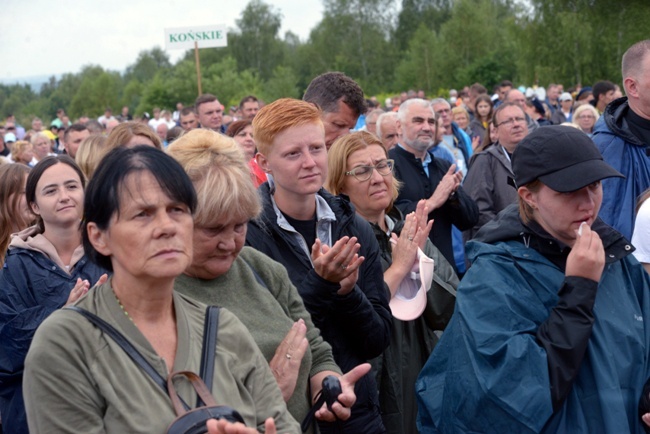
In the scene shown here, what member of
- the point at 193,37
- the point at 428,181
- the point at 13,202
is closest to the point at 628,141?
the point at 428,181

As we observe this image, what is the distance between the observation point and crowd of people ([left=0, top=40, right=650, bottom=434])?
103 inches

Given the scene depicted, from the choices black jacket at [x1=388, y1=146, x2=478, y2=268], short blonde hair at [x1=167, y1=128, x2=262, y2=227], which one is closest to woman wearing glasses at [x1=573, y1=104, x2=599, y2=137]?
black jacket at [x1=388, y1=146, x2=478, y2=268]

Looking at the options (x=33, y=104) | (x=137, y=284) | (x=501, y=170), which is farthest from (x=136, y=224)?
(x=33, y=104)

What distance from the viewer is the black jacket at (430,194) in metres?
6.71

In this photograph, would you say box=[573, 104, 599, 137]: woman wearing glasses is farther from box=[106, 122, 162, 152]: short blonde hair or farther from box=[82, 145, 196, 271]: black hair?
box=[82, 145, 196, 271]: black hair

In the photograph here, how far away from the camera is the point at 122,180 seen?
2680 millimetres

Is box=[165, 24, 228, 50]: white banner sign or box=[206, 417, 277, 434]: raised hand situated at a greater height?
box=[165, 24, 228, 50]: white banner sign

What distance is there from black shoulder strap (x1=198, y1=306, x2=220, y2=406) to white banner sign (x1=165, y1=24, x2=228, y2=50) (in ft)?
44.8

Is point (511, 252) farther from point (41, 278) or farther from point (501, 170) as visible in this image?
point (501, 170)

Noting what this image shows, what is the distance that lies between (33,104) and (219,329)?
8886 centimetres

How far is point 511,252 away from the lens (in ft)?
11.1

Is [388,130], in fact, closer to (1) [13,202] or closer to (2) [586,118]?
(1) [13,202]

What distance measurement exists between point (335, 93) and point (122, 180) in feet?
11.2

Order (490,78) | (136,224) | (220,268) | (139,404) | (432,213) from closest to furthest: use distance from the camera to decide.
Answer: (139,404) → (136,224) → (220,268) → (432,213) → (490,78)
